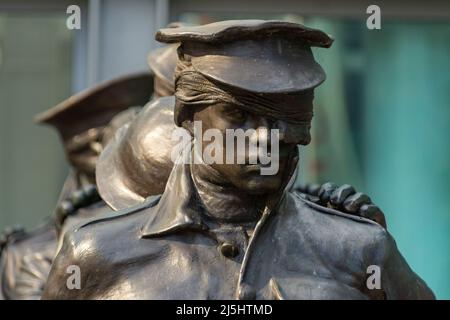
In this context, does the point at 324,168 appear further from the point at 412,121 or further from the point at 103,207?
the point at 103,207

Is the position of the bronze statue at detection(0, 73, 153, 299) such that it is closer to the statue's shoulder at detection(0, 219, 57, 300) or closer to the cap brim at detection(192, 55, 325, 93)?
the statue's shoulder at detection(0, 219, 57, 300)

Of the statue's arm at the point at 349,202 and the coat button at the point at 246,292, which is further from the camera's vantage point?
the statue's arm at the point at 349,202

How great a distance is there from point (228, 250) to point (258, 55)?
1.37 ft

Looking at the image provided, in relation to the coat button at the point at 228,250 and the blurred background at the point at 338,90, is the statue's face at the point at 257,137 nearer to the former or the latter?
the coat button at the point at 228,250

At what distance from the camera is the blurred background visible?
9.09 meters

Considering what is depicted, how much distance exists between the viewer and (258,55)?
3816mm

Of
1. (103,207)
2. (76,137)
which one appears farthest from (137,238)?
(76,137)

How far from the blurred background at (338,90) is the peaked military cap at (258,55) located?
509cm

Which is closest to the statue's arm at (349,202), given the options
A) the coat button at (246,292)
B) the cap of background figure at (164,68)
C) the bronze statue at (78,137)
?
the coat button at (246,292)

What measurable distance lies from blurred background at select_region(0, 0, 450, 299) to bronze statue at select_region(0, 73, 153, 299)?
208 centimetres

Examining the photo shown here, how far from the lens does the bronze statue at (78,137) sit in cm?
621

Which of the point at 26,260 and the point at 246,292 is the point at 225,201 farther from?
the point at 26,260

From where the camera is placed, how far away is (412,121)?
31.0 ft
